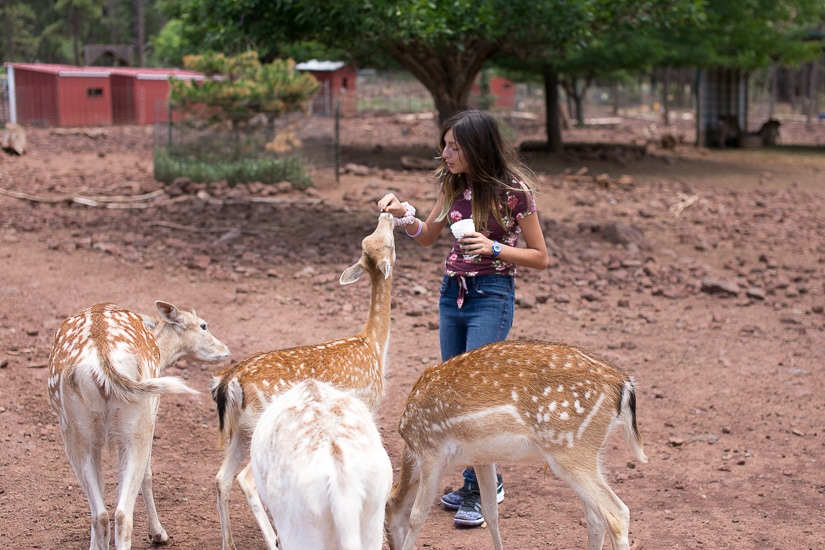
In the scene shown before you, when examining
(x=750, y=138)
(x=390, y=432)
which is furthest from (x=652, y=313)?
(x=750, y=138)

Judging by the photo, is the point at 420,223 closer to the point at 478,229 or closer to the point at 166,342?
the point at 478,229

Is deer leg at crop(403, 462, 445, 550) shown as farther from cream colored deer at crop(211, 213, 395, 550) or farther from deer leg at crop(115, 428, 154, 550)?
deer leg at crop(115, 428, 154, 550)

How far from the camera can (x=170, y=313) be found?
5188mm

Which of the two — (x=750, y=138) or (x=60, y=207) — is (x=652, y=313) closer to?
(x=60, y=207)

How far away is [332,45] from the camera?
1248 centimetres

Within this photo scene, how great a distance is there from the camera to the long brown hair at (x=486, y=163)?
4.35 meters

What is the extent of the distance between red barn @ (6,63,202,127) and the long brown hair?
27.8m

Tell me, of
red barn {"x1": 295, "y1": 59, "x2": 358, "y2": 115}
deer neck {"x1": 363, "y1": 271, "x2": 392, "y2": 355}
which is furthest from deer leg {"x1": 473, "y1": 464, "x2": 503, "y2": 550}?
red barn {"x1": 295, "y1": 59, "x2": 358, "y2": 115}

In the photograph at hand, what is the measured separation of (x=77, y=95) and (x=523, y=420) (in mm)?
32444

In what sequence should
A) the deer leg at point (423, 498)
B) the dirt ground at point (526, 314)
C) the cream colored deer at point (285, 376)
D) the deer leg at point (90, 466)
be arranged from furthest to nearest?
the dirt ground at point (526, 314) → the cream colored deer at point (285, 376) → the deer leg at point (90, 466) → the deer leg at point (423, 498)

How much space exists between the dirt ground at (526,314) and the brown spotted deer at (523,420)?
28.4 inches

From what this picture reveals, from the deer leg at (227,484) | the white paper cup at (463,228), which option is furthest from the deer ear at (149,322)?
the white paper cup at (463,228)

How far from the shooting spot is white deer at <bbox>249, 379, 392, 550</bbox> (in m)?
2.91

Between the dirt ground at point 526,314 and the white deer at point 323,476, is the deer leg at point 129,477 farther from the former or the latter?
the white deer at point 323,476
